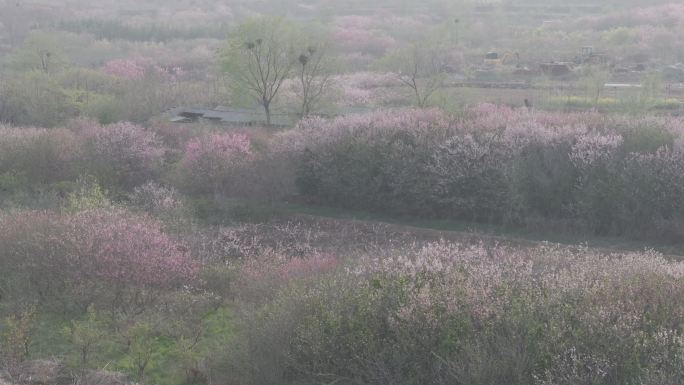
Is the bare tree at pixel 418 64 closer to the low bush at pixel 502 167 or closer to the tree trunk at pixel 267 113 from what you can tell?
the tree trunk at pixel 267 113

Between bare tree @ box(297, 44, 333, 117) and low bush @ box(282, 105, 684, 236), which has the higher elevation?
bare tree @ box(297, 44, 333, 117)

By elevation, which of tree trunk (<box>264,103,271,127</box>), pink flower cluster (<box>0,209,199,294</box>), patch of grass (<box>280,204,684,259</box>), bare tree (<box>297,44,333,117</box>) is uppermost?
bare tree (<box>297,44,333,117</box>)

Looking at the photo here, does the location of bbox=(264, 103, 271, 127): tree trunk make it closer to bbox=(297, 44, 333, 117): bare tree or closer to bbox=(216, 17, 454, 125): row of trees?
bbox=(216, 17, 454, 125): row of trees

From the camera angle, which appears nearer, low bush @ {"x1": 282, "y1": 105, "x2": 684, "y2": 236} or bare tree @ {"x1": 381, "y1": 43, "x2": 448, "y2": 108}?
low bush @ {"x1": 282, "y1": 105, "x2": 684, "y2": 236}

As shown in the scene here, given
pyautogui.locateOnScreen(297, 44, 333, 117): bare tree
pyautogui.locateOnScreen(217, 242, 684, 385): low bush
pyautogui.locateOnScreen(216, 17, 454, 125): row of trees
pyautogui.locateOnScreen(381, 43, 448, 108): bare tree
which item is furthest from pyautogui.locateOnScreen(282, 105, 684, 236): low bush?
pyautogui.locateOnScreen(381, 43, 448, 108): bare tree

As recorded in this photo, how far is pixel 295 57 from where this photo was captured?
109 ft

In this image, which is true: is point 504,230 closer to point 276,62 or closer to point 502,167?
point 502,167

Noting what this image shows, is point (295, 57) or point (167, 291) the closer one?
point (167, 291)

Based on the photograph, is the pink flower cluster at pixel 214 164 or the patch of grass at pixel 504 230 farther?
the pink flower cluster at pixel 214 164

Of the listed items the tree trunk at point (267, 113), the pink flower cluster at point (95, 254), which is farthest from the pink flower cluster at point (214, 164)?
the pink flower cluster at point (95, 254)

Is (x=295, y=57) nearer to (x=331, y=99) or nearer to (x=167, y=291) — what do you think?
(x=331, y=99)

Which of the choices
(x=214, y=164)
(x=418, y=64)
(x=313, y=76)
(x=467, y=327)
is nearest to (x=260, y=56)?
(x=313, y=76)

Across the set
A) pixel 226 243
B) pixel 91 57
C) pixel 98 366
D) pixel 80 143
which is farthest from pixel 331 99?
pixel 91 57

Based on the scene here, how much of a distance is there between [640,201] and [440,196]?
18.8ft
